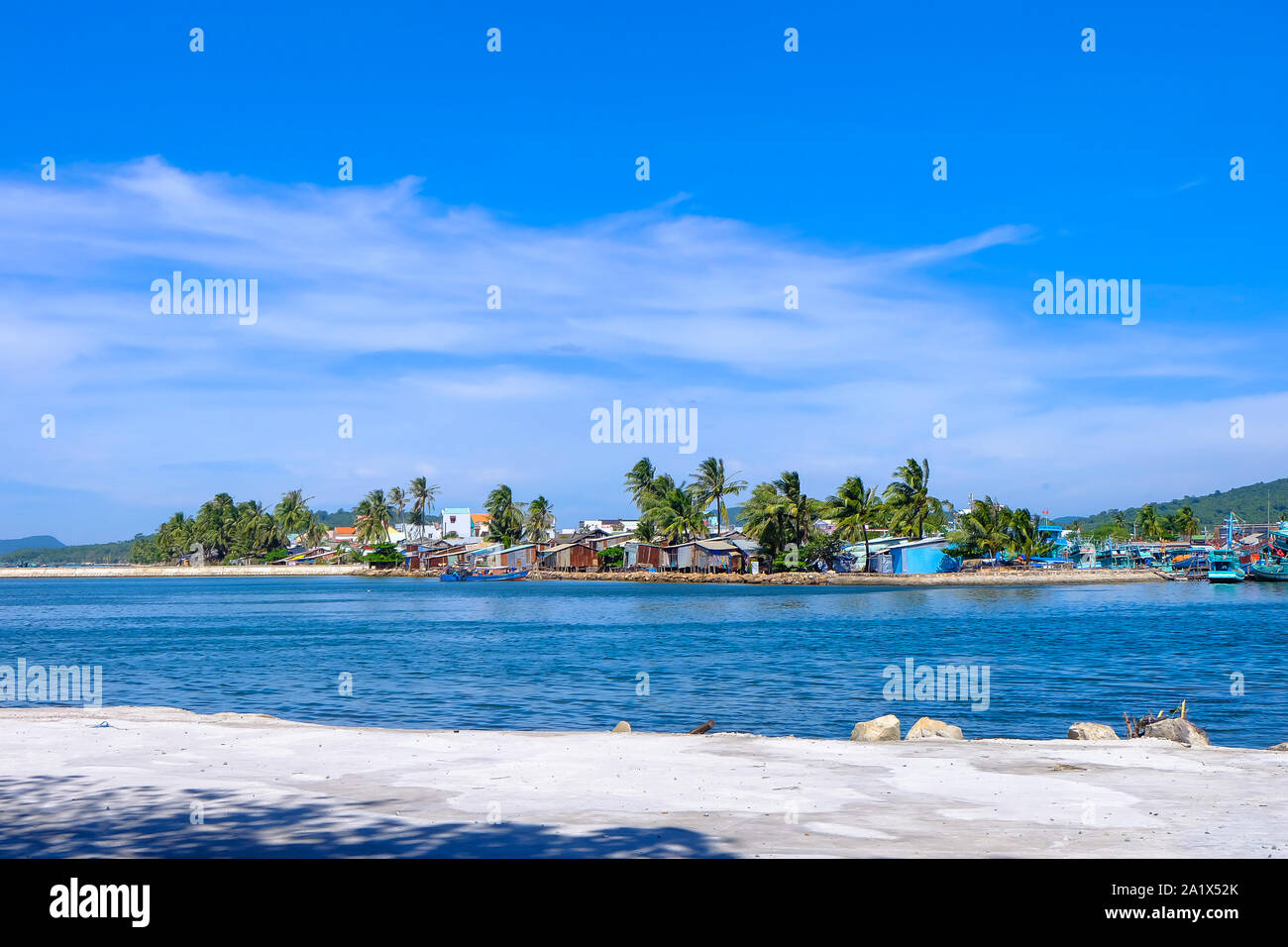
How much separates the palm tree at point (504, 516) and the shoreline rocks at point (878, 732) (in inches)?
5801

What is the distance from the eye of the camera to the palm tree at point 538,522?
16400 cm

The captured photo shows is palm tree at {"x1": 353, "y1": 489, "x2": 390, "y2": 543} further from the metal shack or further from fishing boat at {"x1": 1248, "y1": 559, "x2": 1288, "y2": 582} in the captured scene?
fishing boat at {"x1": 1248, "y1": 559, "x2": 1288, "y2": 582}

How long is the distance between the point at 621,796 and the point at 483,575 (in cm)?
13994

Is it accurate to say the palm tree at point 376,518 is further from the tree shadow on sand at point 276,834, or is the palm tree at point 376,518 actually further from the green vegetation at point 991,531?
the tree shadow on sand at point 276,834

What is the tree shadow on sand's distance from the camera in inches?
279

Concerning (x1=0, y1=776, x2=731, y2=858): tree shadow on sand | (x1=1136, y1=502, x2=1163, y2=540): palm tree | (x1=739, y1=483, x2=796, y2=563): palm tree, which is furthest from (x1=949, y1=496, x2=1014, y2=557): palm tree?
(x1=0, y1=776, x2=731, y2=858): tree shadow on sand

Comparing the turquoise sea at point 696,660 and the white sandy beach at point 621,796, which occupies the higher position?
the white sandy beach at point 621,796

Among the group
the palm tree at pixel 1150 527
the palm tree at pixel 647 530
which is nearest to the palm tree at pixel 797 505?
the palm tree at pixel 647 530

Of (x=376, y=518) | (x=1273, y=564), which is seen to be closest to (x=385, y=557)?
(x=376, y=518)

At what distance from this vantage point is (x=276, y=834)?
25.1 feet

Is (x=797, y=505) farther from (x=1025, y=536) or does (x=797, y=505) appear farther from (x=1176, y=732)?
(x=1176, y=732)
